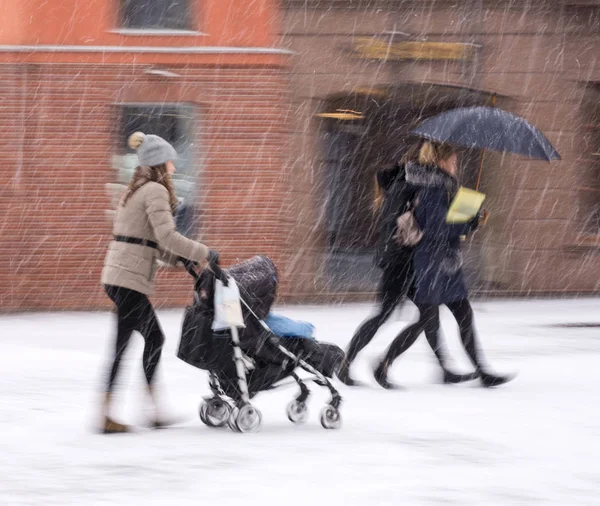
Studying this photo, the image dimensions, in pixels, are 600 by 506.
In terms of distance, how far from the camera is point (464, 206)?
9.38 meters

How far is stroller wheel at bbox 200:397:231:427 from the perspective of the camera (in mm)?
7746

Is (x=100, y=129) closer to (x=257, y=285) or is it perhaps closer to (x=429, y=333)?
(x=429, y=333)

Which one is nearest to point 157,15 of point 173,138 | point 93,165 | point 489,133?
point 173,138

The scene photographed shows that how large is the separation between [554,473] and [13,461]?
2753 mm

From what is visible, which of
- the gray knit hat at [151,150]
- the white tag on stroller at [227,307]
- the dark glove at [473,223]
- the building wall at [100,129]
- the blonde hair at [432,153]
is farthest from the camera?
the building wall at [100,129]

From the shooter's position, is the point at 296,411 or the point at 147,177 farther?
the point at 296,411

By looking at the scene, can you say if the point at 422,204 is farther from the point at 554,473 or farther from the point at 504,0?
the point at 504,0

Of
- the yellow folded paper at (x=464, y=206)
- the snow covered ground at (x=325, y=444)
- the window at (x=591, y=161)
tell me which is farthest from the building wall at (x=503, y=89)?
the yellow folded paper at (x=464, y=206)

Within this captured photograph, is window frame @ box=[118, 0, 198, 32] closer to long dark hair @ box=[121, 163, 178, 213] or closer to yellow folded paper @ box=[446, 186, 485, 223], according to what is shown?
yellow folded paper @ box=[446, 186, 485, 223]

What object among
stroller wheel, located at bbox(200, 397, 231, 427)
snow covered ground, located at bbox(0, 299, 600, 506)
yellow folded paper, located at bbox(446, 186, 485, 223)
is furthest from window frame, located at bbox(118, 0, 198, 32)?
stroller wheel, located at bbox(200, 397, 231, 427)

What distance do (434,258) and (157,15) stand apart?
841cm

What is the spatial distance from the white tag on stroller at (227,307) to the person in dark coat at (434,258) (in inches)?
90.1

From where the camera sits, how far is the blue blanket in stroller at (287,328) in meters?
7.69

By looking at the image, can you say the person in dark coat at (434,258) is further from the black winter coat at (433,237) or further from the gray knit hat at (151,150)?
the gray knit hat at (151,150)
